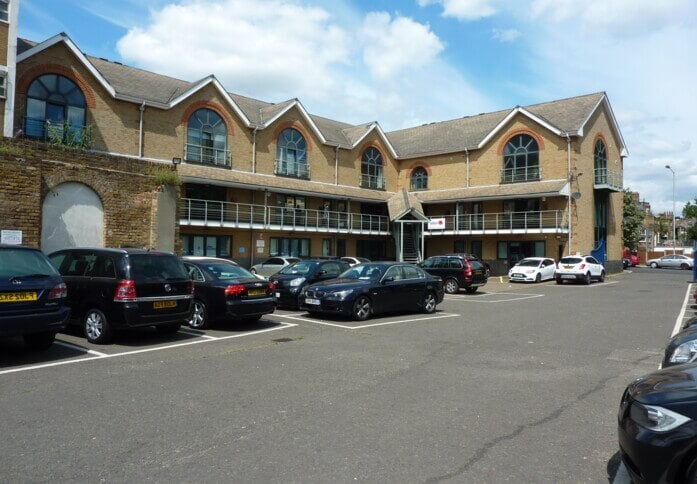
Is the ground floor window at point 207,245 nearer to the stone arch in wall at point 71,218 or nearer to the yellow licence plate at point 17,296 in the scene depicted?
the stone arch in wall at point 71,218

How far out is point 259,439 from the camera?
15.0ft

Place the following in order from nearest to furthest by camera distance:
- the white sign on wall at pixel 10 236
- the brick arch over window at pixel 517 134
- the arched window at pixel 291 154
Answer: the white sign on wall at pixel 10 236, the arched window at pixel 291 154, the brick arch over window at pixel 517 134

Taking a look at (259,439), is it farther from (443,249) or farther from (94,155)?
(443,249)

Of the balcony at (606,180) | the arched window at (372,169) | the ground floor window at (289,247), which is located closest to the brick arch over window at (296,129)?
the arched window at (372,169)

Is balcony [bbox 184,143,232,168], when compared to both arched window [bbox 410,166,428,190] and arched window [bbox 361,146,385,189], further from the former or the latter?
arched window [bbox 410,166,428,190]

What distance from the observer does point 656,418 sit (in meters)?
3.27

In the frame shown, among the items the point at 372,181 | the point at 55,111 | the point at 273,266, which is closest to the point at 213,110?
the point at 55,111

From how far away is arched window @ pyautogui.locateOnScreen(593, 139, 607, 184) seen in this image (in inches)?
1433

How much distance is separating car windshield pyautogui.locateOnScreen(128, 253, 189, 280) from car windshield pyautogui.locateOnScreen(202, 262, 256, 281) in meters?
1.36

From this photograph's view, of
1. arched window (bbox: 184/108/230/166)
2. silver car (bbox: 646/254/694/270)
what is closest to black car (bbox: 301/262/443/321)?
arched window (bbox: 184/108/230/166)

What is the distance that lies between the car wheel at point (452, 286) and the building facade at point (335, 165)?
12.8m

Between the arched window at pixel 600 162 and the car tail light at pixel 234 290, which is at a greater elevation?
the arched window at pixel 600 162

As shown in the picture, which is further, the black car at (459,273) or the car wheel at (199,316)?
the black car at (459,273)

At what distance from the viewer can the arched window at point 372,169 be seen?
4041 cm
